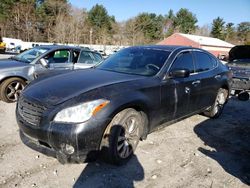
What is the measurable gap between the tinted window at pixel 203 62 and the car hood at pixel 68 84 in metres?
1.75

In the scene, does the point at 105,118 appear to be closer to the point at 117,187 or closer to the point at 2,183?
the point at 117,187

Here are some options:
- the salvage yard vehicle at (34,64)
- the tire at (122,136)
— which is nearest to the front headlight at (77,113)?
the tire at (122,136)

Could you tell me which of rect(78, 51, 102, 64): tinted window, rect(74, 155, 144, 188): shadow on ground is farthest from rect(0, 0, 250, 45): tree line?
rect(74, 155, 144, 188): shadow on ground

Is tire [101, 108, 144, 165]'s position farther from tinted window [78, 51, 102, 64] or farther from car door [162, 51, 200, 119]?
tinted window [78, 51, 102, 64]

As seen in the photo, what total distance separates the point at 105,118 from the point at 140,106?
693 millimetres

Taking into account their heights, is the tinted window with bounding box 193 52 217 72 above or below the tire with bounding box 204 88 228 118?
above

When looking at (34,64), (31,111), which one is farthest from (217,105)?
(34,64)

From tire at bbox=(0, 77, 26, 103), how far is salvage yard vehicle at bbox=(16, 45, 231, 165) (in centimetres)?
286

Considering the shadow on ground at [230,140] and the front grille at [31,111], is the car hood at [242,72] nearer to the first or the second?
the shadow on ground at [230,140]

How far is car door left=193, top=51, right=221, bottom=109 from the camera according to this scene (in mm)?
4762

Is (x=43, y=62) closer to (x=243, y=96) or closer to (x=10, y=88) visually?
(x=10, y=88)

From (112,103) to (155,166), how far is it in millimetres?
1197

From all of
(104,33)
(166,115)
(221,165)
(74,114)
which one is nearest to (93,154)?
(74,114)

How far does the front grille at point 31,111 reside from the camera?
2.96 m
